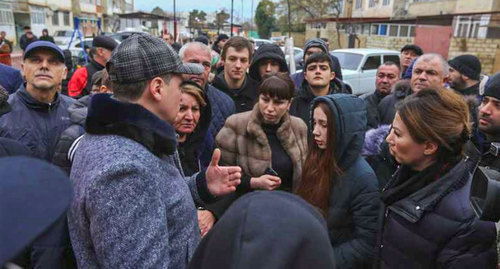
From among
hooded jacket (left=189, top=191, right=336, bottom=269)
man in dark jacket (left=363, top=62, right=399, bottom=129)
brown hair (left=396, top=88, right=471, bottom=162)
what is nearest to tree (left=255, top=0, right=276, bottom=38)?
man in dark jacket (left=363, top=62, right=399, bottom=129)

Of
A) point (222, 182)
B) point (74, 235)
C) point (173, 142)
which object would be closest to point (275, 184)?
point (222, 182)

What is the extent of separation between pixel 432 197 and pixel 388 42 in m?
25.9

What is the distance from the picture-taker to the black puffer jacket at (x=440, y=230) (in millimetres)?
1688

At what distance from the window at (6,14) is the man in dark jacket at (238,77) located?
3337 centimetres

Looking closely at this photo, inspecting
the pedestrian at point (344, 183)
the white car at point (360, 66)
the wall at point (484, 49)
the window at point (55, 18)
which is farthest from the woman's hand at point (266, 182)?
the window at point (55, 18)

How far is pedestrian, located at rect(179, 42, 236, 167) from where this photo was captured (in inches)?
117

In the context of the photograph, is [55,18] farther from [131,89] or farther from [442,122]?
[442,122]

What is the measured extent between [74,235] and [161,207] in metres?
0.39

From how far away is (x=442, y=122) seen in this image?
186 cm

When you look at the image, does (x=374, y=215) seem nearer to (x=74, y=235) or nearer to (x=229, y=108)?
(x=74, y=235)

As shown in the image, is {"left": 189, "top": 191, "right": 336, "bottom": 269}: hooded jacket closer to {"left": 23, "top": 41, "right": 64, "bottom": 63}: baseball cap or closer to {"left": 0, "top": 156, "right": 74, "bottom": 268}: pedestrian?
{"left": 0, "top": 156, "right": 74, "bottom": 268}: pedestrian

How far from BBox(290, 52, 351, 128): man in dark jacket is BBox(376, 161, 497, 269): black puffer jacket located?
1.94 m

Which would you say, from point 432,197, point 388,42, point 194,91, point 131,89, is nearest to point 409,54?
point 194,91

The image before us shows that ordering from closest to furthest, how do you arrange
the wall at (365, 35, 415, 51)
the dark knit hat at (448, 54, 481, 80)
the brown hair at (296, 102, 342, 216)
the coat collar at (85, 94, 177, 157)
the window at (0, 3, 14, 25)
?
the coat collar at (85, 94, 177, 157) < the brown hair at (296, 102, 342, 216) < the dark knit hat at (448, 54, 481, 80) < the wall at (365, 35, 415, 51) < the window at (0, 3, 14, 25)
